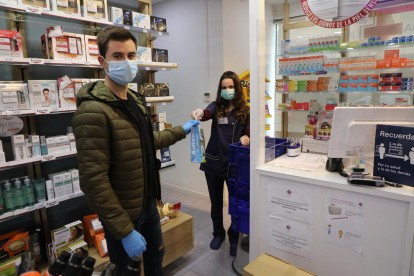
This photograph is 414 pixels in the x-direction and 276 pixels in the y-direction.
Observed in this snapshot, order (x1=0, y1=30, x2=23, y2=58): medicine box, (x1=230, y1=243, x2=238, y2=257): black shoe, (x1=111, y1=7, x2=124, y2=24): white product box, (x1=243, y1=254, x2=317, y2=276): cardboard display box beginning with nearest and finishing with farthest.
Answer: (x1=243, y1=254, x2=317, y2=276): cardboard display box < (x1=0, y1=30, x2=23, y2=58): medicine box < (x1=111, y1=7, x2=124, y2=24): white product box < (x1=230, y1=243, x2=238, y2=257): black shoe

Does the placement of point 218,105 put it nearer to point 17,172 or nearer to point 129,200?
point 129,200

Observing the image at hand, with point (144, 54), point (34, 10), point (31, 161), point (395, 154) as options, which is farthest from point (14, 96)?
point (395, 154)

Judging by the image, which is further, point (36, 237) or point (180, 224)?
point (180, 224)

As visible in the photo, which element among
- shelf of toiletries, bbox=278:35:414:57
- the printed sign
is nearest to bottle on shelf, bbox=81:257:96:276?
the printed sign

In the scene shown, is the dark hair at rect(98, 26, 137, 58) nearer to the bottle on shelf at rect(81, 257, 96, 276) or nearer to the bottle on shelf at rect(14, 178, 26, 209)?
the bottle on shelf at rect(81, 257, 96, 276)

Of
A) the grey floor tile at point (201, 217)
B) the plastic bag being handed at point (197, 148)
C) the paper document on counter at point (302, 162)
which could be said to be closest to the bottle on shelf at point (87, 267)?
the plastic bag being handed at point (197, 148)

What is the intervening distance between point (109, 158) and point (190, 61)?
10.2ft

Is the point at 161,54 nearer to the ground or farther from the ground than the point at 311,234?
farther from the ground

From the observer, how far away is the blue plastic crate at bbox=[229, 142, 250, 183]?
2.26m

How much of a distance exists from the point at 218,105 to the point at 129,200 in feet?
5.24

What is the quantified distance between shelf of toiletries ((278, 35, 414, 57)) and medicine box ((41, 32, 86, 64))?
72.9 inches

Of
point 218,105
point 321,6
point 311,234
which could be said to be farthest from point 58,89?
point 311,234

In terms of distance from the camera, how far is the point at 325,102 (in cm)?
331

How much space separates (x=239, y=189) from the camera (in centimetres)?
233
